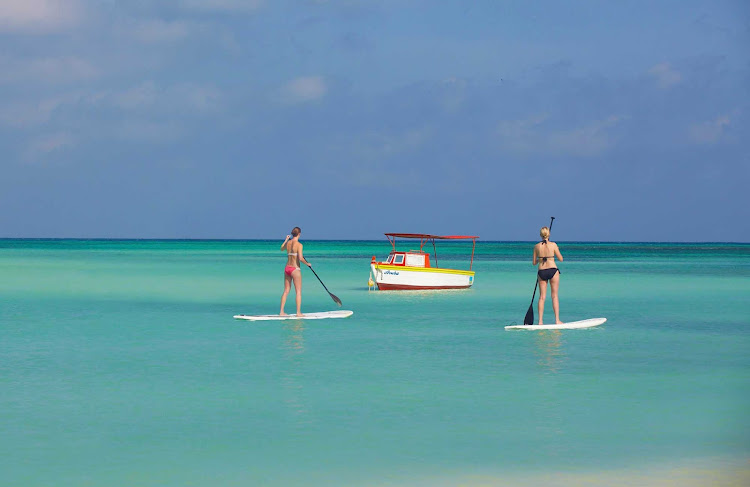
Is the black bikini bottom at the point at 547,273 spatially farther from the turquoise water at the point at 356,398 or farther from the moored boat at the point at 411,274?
the moored boat at the point at 411,274

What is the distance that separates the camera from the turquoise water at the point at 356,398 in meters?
8.72

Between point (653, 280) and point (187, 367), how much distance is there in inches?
1404

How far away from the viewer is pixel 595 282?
43.1 meters

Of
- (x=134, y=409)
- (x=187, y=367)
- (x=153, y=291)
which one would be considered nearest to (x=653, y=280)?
(x=153, y=291)

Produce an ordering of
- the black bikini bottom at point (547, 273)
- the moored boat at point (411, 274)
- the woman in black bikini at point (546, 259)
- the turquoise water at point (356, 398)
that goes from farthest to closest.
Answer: the moored boat at point (411, 274)
the black bikini bottom at point (547, 273)
the woman in black bikini at point (546, 259)
the turquoise water at point (356, 398)

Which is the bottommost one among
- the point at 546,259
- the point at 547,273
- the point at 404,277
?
the point at 547,273

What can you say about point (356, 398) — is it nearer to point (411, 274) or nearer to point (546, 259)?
point (546, 259)

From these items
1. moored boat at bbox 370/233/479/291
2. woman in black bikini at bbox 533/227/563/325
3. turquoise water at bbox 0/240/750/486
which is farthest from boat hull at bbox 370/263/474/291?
woman in black bikini at bbox 533/227/563/325

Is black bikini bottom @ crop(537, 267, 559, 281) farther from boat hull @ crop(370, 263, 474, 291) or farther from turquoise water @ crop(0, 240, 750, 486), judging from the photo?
boat hull @ crop(370, 263, 474, 291)

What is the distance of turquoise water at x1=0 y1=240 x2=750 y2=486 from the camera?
8.72 metres

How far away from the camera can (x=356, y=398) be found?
467 inches

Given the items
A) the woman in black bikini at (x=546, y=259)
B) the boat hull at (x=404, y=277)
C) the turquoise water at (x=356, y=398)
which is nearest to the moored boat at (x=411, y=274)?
the boat hull at (x=404, y=277)

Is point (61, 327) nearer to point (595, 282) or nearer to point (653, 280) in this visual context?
point (595, 282)

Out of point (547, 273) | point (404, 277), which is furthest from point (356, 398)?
point (404, 277)
